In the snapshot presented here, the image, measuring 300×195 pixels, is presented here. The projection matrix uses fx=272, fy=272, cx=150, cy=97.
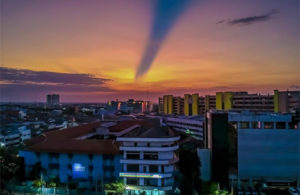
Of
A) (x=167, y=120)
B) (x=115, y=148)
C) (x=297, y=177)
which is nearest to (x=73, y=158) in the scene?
(x=115, y=148)

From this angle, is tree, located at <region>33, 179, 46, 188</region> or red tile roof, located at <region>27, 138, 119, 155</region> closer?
tree, located at <region>33, 179, 46, 188</region>

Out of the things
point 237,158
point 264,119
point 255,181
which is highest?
point 264,119

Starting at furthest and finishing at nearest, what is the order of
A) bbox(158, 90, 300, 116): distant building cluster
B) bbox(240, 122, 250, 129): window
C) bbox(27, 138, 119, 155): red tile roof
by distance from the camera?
1. bbox(158, 90, 300, 116): distant building cluster
2. bbox(240, 122, 250, 129): window
3. bbox(27, 138, 119, 155): red tile roof

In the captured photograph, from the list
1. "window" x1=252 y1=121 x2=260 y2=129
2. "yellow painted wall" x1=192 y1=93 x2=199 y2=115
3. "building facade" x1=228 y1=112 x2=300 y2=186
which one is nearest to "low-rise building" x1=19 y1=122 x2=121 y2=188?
"building facade" x1=228 y1=112 x2=300 y2=186

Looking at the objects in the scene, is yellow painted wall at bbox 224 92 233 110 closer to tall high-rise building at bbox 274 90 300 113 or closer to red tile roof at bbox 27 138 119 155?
tall high-rise building at bbox 274 90 300 113

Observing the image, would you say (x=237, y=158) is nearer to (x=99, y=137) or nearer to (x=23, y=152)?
(x=99, y=137)

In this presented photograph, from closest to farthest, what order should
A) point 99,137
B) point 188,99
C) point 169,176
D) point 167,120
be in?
point 169,176
point 99,137
point 167,120
point 188,99

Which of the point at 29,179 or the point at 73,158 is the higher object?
the point at 73,158
